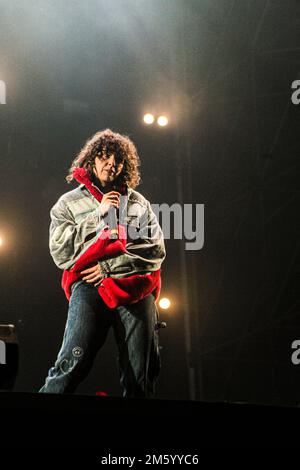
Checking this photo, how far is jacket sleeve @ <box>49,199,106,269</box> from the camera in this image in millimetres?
3377

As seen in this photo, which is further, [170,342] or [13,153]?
[13,153]

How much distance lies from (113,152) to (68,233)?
0.64 metres

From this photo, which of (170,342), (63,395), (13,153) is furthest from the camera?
(13,153)

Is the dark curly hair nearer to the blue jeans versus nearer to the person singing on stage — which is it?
the person singing on stage

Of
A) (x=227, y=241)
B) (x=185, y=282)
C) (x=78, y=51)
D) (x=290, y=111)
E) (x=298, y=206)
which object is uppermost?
(x=78, y=51)

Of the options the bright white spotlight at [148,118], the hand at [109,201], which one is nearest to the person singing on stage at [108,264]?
the hand at [109,201]

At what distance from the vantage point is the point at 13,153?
366 centimetres

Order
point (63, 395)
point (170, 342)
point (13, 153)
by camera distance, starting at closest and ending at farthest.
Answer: point (63, 395), point (170, 342), point (13, 153)

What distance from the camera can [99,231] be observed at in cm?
339

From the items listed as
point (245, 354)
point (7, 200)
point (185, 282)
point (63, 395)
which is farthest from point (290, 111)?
point (63, 395)

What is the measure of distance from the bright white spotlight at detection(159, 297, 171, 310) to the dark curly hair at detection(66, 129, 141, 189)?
78cm

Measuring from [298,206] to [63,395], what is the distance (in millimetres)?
2504

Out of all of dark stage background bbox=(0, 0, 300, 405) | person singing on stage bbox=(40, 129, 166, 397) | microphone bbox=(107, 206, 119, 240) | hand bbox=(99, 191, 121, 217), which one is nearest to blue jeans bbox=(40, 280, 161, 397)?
person singing on stage bbox=(40, 129, 166, 397)

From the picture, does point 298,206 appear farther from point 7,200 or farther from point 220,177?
point 7,200
